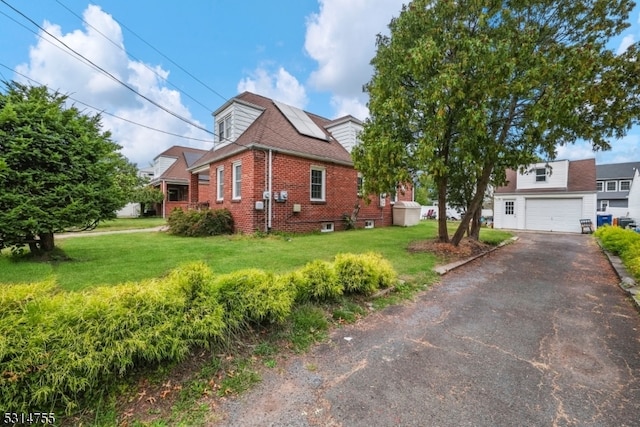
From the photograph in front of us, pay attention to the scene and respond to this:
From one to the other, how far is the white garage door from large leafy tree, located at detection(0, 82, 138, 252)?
74.1 ft

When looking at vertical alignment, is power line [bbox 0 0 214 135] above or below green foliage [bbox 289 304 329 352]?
above

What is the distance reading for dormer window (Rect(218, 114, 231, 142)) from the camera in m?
12.6

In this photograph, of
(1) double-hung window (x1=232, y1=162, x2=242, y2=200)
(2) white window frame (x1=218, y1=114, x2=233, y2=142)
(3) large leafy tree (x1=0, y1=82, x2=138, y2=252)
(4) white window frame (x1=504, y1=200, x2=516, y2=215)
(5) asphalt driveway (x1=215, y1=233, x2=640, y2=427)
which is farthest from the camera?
(4) white window frame (x1=504, y1=200, x2=516, y2=215)

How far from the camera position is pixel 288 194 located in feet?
37.3

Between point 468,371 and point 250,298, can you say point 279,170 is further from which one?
point 468,371

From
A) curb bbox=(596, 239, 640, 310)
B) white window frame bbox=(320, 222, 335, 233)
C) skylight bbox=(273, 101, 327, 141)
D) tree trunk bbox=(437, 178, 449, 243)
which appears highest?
skylight bbox=(273, 101, 327, 141)

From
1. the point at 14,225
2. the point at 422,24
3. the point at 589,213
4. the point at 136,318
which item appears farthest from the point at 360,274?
the point at 589,213

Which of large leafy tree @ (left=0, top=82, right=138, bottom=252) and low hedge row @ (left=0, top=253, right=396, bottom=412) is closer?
low hedge row @ (left=0, top=253, right=396, bottom=412)

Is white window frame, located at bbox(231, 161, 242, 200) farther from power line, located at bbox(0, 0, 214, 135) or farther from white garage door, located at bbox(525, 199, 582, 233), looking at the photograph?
white garage door, located at bbox(525, 199, 582, 233)

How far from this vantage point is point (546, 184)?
19.0 meters

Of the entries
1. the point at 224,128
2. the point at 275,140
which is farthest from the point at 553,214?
the point at 224,128

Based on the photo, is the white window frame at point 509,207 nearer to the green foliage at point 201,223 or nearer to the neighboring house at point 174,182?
the green foliage at point 201,223

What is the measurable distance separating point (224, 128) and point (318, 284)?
11224 mm

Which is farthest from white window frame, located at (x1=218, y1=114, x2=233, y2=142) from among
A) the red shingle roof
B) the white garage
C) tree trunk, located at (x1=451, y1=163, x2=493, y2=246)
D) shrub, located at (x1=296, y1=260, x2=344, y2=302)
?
the white garage
